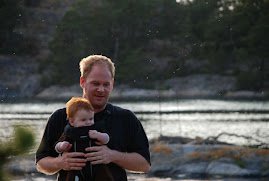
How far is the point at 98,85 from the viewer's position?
2.14 metres

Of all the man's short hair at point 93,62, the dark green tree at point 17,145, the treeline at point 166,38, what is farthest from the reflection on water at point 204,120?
the dark green tree at point 17,145

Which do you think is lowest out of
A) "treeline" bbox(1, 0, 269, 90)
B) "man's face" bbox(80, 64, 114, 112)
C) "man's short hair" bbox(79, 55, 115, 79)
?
"man's face" bbox(80, 64, 114, 112)

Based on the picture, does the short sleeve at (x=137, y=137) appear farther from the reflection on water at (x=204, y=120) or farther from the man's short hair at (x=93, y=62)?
the reflection on water at (x=204, y=120)

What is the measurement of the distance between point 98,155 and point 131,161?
0.59ft

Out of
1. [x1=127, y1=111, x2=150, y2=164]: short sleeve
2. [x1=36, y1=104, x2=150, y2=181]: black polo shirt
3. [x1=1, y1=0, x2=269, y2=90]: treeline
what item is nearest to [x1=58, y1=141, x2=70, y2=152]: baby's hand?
[x1=36, y1=104, x2=150, y2=181]: black polo shirt

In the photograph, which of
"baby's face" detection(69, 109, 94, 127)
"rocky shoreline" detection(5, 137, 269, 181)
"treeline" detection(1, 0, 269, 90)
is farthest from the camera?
"treeline" detection(1, 0, 269, 90)

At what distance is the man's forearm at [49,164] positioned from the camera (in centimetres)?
212

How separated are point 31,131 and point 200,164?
30.8 feet

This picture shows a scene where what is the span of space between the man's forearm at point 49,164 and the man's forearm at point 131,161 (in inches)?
8.1

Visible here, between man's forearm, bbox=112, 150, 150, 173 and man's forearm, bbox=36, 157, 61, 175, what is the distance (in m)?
0.21

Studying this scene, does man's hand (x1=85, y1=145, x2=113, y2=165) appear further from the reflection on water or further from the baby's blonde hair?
the reflection on water

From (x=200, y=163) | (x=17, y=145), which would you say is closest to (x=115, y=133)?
(x=17, y=145)

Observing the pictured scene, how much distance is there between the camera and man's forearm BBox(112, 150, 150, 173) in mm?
2117

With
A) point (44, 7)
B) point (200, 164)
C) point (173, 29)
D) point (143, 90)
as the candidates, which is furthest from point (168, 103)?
point (200, 164)
